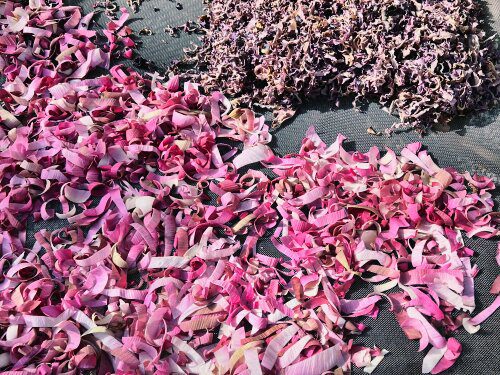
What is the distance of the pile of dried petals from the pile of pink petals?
0.12 metres

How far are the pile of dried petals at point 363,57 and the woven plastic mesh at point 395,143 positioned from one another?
1.8 inches

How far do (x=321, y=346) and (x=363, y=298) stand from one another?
15cm

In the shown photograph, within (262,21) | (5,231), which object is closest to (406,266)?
(262,21)

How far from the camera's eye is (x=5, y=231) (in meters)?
1.33

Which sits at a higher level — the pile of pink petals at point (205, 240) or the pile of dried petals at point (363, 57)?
the pile of dried petals at point (363, 57)

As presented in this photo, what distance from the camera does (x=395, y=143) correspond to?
1.49 metres

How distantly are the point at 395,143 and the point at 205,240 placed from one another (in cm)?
61

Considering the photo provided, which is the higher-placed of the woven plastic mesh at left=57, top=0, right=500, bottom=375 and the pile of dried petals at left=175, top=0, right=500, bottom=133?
the pile of dried petals at left=175, top=0, right=500, bottom=133

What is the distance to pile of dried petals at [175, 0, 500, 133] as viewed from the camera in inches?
57.5

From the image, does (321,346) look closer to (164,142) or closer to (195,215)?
(195,215)

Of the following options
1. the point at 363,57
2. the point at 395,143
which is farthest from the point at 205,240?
the point at 363,57

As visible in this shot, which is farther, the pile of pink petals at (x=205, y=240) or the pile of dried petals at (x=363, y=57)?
the pile of dried petals at (x=363, y=57)

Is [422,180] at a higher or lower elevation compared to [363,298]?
higher

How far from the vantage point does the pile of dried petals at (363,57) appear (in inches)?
57.5
